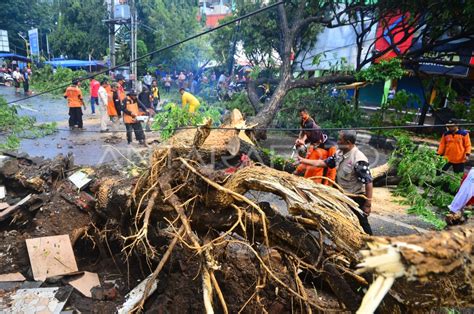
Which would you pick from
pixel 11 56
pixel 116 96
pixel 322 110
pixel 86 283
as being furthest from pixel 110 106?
pixel 11 56

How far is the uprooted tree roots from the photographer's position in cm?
134

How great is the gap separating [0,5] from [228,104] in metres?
30.2

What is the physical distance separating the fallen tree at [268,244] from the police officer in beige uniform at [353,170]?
1241 millimetres

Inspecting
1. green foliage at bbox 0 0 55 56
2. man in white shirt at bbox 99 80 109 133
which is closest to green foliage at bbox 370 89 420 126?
man in white shirt at bbox 99 80 109 133

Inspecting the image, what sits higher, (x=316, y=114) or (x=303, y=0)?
(x=303, y=0)

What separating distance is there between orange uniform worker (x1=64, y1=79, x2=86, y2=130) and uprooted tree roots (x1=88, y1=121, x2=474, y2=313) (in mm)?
7752

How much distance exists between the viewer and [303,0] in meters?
10.5

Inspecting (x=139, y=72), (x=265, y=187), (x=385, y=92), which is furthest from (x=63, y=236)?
(x=139, y=72)

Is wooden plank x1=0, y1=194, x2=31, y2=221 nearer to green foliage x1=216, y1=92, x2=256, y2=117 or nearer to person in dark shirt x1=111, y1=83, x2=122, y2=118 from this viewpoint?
person in dark shirt x1=111, y1=83, x2=122, y2=118

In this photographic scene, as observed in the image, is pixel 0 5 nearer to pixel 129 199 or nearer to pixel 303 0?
pixel 303 0

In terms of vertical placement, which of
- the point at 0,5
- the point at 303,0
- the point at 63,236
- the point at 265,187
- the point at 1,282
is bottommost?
the point at 1,282

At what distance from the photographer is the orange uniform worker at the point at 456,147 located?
6789mm

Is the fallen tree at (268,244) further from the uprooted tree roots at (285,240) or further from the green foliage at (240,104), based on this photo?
the green foliage at (240,104)

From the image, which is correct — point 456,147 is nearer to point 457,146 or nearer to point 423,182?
point 457,146
